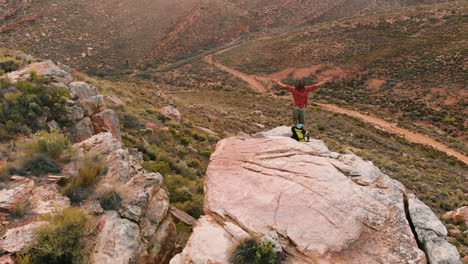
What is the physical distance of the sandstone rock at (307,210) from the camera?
446 cm

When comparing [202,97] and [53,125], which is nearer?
A: [53,125]

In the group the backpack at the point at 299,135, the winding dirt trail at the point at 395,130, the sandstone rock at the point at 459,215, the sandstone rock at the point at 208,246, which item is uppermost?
the sandstone rock at the point at 208,246

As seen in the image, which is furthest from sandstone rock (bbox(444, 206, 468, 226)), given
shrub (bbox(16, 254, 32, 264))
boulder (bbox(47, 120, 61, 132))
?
boulder (bbox(47, 120, 61, 132))

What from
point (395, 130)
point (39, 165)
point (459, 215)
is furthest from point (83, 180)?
point (395, 130)

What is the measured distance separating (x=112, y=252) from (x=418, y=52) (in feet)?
154

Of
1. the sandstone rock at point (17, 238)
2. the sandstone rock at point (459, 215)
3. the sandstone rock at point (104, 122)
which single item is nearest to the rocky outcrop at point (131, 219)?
the sandstone rock at point (17, 238)

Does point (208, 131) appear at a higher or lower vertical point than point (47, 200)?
lower

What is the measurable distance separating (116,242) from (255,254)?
239 cm

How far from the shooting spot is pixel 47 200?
17.5 feet

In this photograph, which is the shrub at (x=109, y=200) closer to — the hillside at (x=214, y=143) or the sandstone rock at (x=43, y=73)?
the hillside at (x=214, y=143)

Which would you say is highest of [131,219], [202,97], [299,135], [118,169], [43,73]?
[43,73]

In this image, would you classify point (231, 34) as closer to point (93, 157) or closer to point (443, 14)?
point (443, 14)

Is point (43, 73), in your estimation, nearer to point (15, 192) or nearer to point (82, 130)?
point (82, 130)

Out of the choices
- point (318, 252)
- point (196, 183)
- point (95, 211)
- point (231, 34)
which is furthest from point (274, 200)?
point (231, 34)
